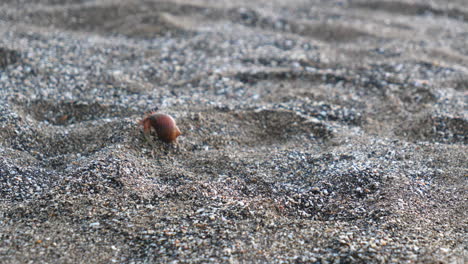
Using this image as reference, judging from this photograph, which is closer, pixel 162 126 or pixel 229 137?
pixel 162 126

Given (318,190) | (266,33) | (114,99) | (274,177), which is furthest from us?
(266,33)

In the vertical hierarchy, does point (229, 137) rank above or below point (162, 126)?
below

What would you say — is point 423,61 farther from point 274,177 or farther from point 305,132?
point 274,177

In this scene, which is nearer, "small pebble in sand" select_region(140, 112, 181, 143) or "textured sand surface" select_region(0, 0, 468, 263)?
"textured sand surface" select_region(0, 0, 468, 263)

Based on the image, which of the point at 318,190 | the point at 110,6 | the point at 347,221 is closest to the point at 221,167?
the point at 318,190
